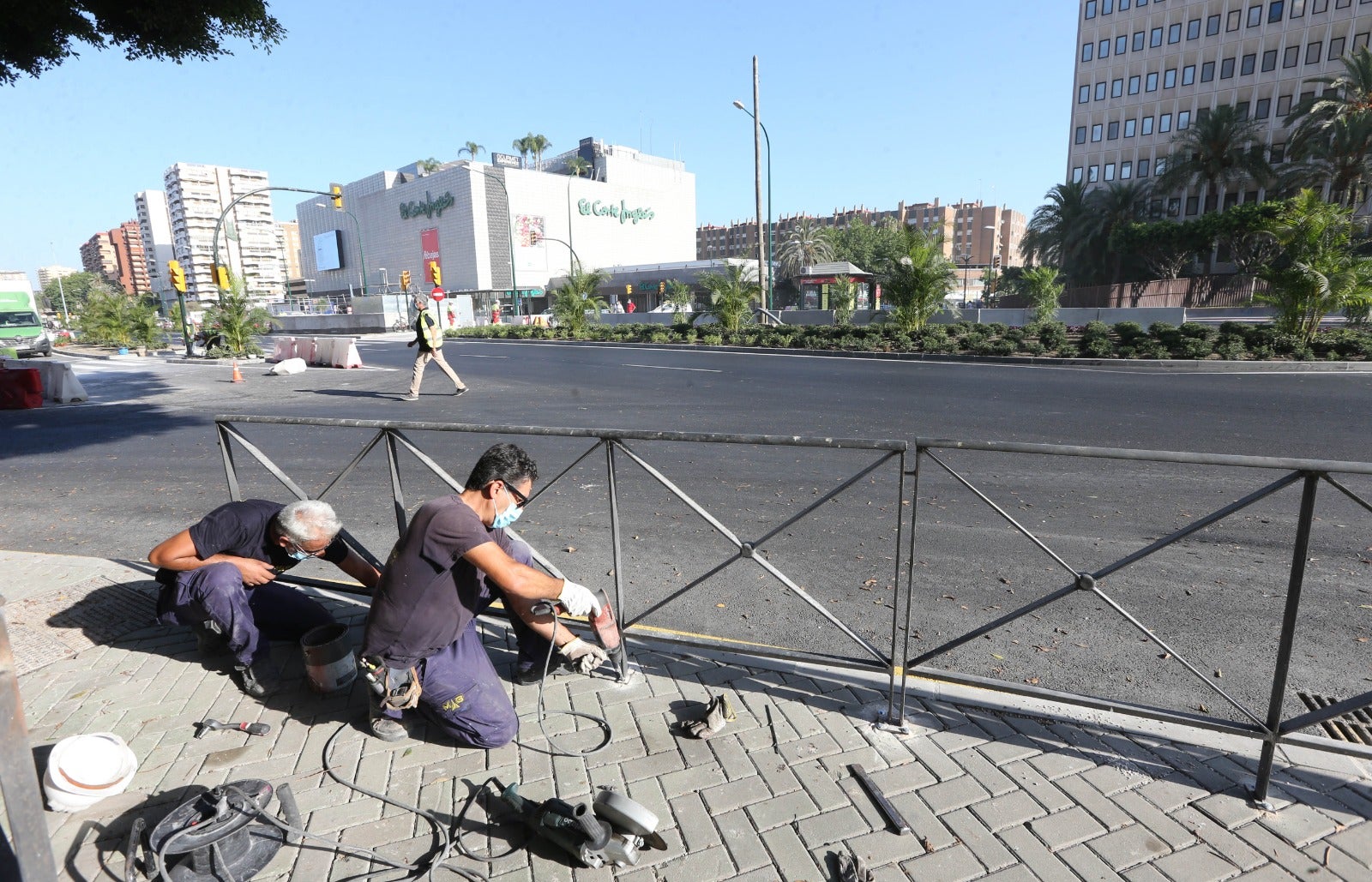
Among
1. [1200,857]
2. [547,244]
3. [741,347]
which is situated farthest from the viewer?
[547,244]

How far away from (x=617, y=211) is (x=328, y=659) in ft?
313

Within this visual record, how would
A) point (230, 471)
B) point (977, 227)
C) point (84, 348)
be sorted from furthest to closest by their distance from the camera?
point (977, 227) < point (84, 348) < point (230, 471)

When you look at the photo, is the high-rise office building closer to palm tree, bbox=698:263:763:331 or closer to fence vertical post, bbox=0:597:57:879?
palm tree, bbox=698:263:763:331

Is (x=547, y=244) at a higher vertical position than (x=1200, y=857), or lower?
higher

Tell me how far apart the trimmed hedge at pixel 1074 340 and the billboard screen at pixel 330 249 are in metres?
97.5

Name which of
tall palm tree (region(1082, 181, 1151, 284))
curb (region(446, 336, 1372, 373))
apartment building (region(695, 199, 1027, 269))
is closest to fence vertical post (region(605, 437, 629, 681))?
curb (region(446, 336, 1372, 373))

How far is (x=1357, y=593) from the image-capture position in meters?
4.39

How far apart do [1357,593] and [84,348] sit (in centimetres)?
4562

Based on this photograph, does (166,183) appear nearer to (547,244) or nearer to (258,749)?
(547,244)

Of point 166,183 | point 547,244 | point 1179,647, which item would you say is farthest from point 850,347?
point 166,183

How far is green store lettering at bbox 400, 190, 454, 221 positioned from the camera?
85.4 metres

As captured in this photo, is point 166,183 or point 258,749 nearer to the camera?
point 258,749

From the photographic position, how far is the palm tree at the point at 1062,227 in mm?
48719

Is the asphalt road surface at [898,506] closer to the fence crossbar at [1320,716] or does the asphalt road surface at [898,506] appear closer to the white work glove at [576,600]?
the fence crossbar at [1320,716]
